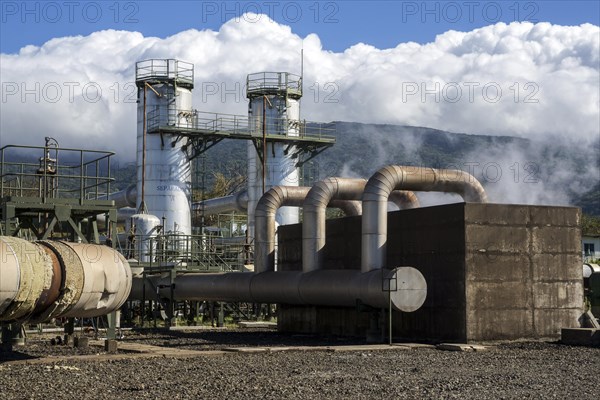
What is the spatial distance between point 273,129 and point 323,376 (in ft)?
118

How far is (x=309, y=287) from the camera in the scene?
26969mm

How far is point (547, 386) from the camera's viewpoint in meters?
14.9

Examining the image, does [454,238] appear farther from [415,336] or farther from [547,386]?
[547,386]

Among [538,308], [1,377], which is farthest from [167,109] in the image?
[1,377]

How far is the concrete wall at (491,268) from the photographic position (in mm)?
23484

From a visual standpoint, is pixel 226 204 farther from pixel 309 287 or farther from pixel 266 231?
pixel 309 287

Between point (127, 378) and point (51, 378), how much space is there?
127 centimetres

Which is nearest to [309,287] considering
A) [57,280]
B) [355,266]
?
[355,266]

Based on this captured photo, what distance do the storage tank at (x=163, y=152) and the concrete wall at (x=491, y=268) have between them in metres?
23.9

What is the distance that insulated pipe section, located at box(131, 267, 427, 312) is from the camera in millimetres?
23406

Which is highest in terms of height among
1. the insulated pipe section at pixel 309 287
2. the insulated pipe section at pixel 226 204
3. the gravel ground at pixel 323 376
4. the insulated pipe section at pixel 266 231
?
the insulated pipe section at pixel 226 204

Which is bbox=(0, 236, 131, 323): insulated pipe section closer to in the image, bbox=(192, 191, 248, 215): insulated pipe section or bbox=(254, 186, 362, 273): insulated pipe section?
bbox=(254, 186, 362, 273): insulated pipe section

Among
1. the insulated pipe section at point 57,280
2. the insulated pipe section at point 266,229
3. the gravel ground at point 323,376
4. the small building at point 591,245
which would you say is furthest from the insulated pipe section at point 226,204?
the insulated pipe section at point 57,280

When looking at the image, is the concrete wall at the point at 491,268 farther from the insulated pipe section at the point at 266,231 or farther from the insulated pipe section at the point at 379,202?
the insulated pipe section at the point at 266,231
